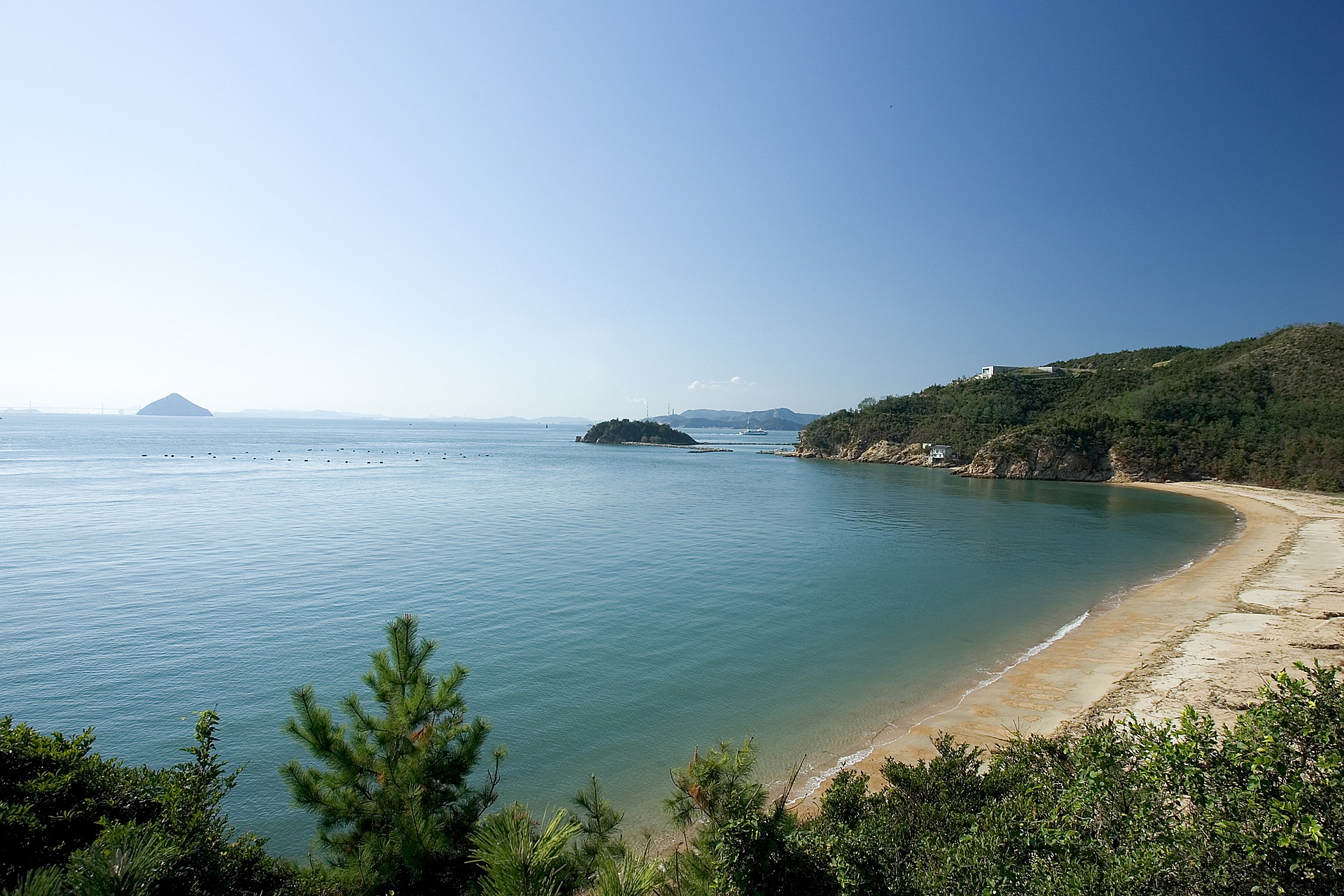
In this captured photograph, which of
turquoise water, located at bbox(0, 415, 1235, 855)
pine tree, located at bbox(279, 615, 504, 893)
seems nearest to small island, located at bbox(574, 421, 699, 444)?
turquoise water, located at bbox(0, 415, 1235, 855)

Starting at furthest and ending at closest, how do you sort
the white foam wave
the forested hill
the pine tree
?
the forested hill, the white foam wave, the pine tree

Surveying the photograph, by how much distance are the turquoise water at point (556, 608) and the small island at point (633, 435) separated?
392 ft

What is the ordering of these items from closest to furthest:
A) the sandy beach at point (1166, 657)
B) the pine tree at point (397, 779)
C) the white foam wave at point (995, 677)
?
the pine tree at point (397, 779)
the white foam wave at point (995, 677)
the sandy beach at point (1166, 657)

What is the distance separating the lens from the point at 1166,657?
1488cm

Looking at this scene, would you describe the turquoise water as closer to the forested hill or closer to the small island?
the forested hill

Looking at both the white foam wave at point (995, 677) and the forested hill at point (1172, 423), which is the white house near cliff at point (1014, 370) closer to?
the forested hill at point (1172, 423)

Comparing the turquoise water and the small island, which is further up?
the small island

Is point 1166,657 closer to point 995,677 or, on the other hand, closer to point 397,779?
point 995,677

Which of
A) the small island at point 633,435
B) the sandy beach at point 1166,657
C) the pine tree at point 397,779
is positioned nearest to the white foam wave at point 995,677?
the sandy beach at point 1166,657

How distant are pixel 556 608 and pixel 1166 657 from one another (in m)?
17.2

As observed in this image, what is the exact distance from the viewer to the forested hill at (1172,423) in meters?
60.4

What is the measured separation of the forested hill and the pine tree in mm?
76310

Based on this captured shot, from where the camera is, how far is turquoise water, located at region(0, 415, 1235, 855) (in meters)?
12.1

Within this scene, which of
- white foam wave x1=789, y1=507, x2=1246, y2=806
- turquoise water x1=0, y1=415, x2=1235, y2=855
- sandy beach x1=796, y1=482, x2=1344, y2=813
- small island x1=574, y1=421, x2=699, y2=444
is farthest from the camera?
small island x1=574, y1=421, x2=699, y2=444
